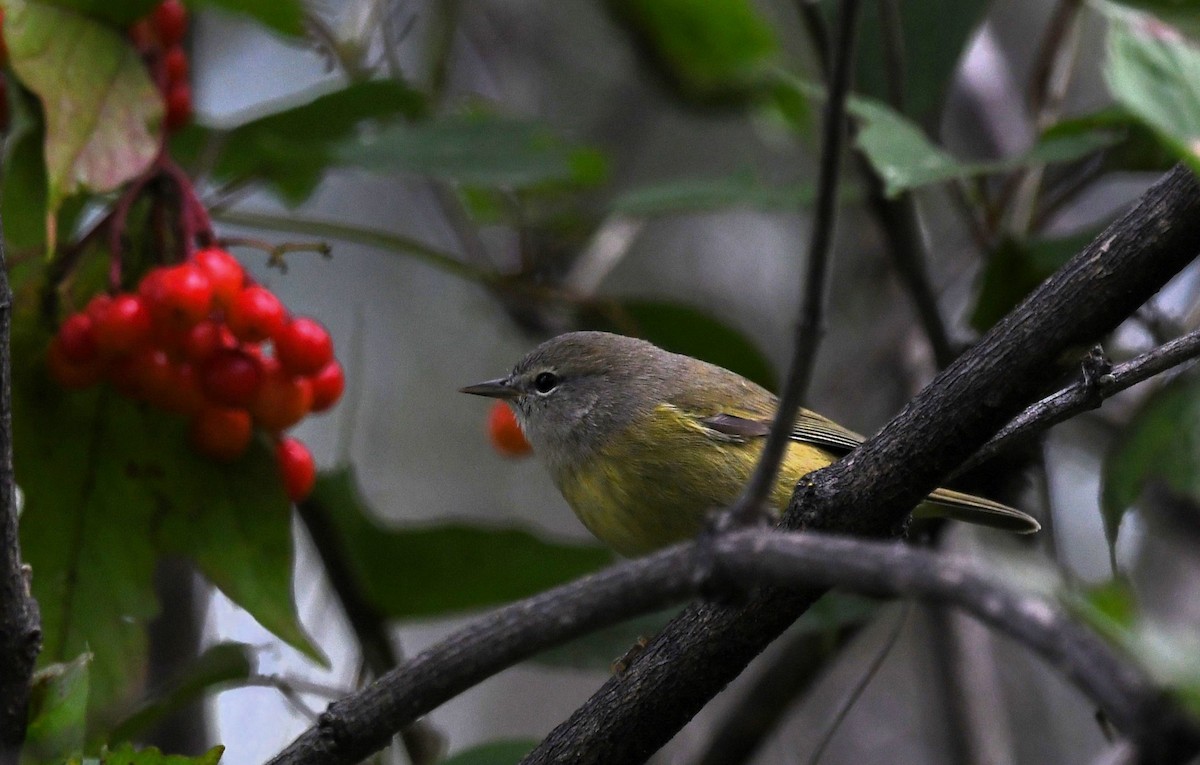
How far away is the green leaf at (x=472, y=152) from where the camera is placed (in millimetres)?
3406

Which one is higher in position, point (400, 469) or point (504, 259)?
point (504, 259)

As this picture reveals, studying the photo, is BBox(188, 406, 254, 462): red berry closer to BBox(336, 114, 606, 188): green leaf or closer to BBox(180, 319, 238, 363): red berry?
BBox(180, 319, 238, 363): red berry

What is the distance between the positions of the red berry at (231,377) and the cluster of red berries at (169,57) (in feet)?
2.33

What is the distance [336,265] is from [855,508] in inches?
225

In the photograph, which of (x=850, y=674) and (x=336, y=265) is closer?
(x=850, y=674)

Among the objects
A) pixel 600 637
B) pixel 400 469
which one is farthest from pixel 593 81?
pixel 600 637

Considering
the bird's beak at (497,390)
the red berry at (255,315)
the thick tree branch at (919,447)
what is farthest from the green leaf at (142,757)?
the bird's beak at (497,390)

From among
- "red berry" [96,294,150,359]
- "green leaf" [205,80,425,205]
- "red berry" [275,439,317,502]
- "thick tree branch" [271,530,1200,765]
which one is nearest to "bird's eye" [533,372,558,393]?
"green leaf" [205,80,425,205]

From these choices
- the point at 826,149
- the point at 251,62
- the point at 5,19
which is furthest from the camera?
the point at 251,62

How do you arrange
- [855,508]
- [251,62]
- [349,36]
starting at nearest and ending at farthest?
[855,508]
[349,36]
[251,62]

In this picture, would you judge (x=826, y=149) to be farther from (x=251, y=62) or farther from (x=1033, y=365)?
(x=251, y=62)

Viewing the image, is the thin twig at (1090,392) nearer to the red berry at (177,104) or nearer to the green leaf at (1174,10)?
the green leaf at (1174,10)

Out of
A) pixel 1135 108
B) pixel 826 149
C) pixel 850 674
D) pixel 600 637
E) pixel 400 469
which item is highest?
pixel 1135 108

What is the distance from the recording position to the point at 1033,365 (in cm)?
185
